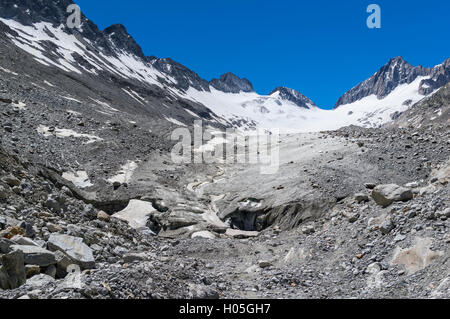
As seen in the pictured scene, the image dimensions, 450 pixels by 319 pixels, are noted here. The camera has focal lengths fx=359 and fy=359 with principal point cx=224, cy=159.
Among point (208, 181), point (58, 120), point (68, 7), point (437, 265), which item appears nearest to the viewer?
point (437, 265)

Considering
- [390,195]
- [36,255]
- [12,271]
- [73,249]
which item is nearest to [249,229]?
[390,195]

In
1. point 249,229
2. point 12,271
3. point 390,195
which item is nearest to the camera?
point 12,271

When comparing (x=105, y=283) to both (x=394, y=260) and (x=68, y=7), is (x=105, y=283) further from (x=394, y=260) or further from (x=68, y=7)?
(x=68, y=7)

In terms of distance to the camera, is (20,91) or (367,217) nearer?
(367,217)

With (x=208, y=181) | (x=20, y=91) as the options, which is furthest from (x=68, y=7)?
(x=208, y=181)

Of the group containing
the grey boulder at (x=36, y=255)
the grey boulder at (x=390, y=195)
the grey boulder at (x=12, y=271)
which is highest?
the grey boulder at (x=390, y=195)

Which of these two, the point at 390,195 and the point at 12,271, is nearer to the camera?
the point at 12,271

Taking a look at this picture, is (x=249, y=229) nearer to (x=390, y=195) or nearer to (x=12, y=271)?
(x=390, y=195)

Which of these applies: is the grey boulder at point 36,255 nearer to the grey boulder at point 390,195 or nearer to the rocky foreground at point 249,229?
the rocky foreground at point 249,229

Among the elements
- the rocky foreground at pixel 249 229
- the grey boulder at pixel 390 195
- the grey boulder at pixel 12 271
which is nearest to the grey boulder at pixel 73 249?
the rocky foreground at pixel 249 229

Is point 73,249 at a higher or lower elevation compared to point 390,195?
lower

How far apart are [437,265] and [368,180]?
10550mm

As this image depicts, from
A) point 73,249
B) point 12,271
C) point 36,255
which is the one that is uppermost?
point 73,249

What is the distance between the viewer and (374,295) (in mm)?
8969
